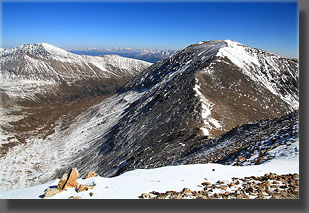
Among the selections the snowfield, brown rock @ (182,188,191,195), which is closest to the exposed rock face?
the snowfield

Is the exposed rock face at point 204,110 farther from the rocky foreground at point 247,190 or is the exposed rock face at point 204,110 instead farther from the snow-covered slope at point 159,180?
the rocky foreground at point 247,190

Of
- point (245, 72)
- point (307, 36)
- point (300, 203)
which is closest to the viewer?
point (300, 203)

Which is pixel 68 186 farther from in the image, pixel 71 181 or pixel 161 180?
pixel 161 180

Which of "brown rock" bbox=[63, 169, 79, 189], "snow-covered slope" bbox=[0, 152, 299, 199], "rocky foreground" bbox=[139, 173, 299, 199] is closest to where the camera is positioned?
"rocky foreground" bbox=[139, 173, 299, 199]

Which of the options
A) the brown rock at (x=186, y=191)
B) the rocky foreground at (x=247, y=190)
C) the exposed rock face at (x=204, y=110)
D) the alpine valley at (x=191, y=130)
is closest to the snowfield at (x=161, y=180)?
the brown rock at (x=186, y=191)

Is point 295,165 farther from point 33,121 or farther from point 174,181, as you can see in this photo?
point 33,121

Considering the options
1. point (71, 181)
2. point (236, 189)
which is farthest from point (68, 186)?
point (236, 189)

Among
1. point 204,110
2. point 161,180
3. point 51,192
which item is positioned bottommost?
point 204,110

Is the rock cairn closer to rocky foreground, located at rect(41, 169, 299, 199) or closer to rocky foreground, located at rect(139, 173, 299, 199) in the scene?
rocky foreground, located at rect(41, 169, 299, 199)

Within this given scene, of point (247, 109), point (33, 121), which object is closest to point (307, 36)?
point (247, 109)
